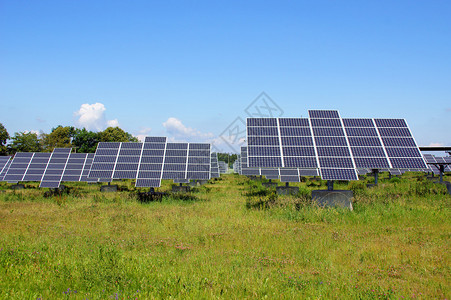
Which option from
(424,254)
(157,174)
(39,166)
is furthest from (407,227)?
(39,166)

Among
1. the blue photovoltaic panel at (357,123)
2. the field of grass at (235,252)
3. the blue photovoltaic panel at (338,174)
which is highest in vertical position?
the blue photovoltaic panel at (357,123)

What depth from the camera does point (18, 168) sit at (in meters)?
29.7

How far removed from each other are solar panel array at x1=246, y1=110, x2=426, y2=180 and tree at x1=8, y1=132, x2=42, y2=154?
2719 inches

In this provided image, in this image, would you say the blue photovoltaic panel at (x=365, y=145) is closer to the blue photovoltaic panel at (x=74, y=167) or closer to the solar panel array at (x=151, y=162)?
the solar panel array at (x=151, y=162)

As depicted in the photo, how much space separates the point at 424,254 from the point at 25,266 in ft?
35.8

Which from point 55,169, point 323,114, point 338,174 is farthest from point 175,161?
point 338,174

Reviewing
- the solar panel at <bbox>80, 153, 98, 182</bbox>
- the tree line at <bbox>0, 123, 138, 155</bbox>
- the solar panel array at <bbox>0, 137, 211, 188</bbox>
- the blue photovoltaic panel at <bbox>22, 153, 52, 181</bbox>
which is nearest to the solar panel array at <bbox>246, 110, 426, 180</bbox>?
the solar panel array at <bbox>0, 137, 211, 188</bbox>

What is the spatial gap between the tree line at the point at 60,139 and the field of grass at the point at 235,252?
57.6 m

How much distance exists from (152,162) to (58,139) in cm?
6247

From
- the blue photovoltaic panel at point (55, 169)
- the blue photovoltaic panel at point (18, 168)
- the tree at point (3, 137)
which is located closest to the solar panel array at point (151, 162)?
the blue photovoltaic panel at point (55, 169)

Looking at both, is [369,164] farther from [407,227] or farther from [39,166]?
[39,166]

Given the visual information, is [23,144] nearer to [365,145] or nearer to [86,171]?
[86,171]

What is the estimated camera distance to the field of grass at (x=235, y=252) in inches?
261

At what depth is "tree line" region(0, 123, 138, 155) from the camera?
233 ft
